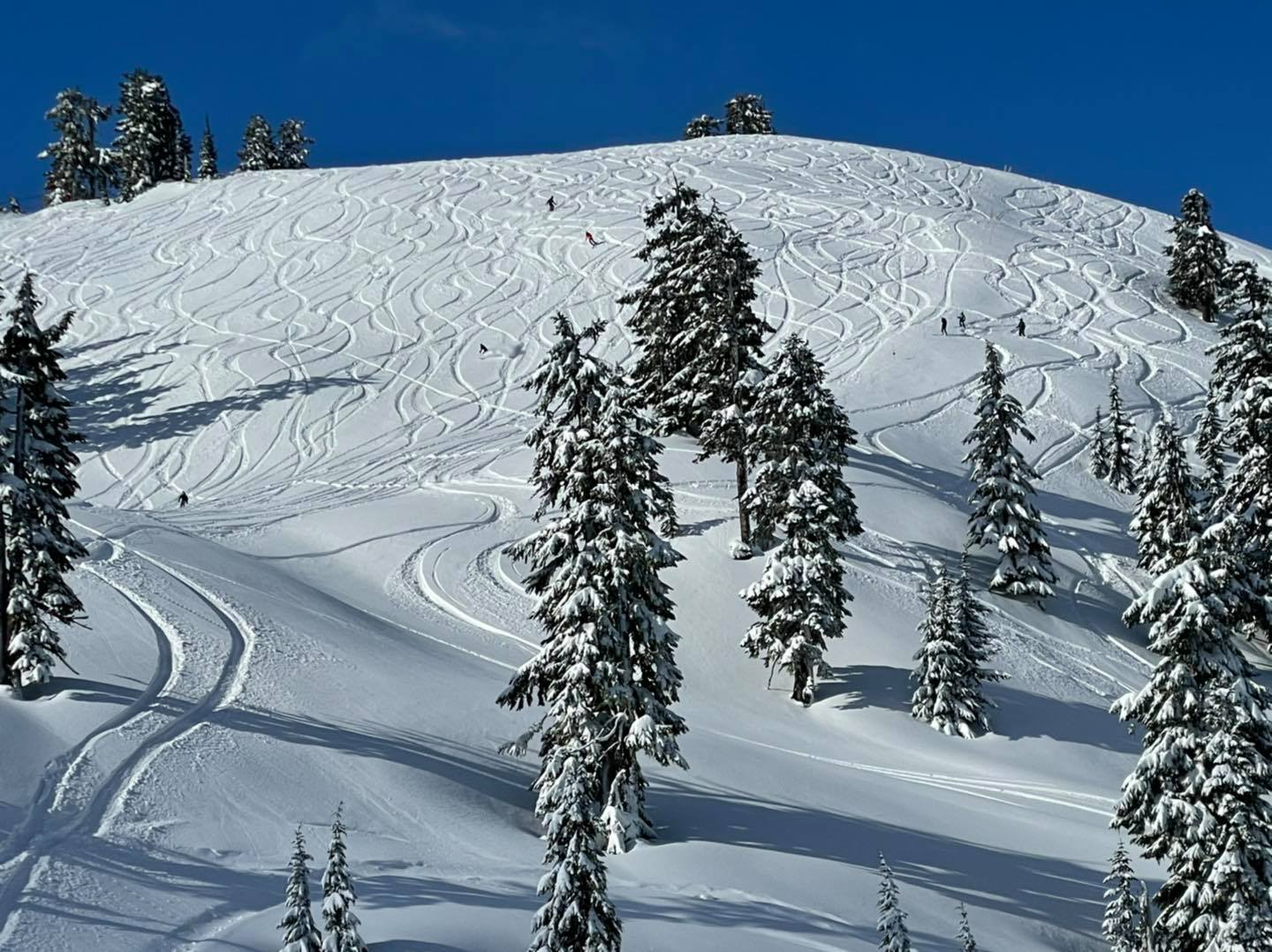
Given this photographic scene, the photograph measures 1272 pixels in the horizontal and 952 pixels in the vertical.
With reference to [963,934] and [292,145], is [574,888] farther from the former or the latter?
[292,145]

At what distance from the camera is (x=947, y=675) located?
2984 centimetres

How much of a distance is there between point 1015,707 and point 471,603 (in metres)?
17.2

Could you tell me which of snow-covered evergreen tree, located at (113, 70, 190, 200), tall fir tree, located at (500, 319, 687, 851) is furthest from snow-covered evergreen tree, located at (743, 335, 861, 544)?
snow-covered evergreen tree, located at (113, 70, 190, 200)

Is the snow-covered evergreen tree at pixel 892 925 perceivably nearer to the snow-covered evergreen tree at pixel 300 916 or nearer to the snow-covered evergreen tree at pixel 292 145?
the snow-covered evergreen tree at pixel 300 916

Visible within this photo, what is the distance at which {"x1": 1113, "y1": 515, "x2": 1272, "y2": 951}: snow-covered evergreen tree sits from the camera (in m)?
15.6

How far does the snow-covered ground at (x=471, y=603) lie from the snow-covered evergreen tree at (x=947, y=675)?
67cm

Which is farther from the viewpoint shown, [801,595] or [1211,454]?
[1211,454]

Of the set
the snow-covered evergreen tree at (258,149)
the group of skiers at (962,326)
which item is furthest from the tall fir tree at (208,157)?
the group of skiers at (962,326)

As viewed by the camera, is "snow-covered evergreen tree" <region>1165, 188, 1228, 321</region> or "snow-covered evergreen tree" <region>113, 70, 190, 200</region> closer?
"snow-covered evergreen tree" <region>1165, 188, 1228, 321</region>

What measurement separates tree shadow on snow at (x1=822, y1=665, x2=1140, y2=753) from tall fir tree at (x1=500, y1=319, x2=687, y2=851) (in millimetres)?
13060

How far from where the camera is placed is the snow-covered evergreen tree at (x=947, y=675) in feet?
98.1

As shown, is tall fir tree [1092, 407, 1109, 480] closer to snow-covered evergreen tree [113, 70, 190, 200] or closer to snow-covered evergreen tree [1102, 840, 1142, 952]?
snow-covered evergreen tree [1102, 840, 1142, 952]

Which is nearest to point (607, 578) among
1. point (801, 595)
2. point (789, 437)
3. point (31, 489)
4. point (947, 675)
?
point (31, 489)

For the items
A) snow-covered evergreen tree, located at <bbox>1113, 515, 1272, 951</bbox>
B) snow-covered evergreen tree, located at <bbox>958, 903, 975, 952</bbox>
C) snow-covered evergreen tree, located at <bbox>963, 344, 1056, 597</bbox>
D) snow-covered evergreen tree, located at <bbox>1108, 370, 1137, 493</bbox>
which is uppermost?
snow-covered evergreen tree, located at <bbox>1108, 370, 1137, 493</bbox>
